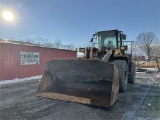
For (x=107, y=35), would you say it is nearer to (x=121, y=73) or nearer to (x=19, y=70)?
(x=121, y=73)

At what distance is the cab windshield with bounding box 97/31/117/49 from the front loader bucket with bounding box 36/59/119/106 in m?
2.94

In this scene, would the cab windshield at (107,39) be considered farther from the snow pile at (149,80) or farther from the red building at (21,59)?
the red building at (21,59)

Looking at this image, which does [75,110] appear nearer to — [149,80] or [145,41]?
[149,80]

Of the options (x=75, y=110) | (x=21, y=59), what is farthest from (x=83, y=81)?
(x=21, y=59)

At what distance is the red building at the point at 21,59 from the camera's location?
1100 cm

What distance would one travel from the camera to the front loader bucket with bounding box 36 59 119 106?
475 centimetres

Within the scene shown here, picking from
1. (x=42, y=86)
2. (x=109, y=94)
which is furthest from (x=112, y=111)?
(x=42, y=86)

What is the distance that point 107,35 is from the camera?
26.2ft

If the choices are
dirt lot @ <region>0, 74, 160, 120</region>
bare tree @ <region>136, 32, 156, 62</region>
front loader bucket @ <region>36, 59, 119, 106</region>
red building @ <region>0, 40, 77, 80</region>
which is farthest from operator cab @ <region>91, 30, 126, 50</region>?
bare tree @ <region>136, 32, 156, 62</region>

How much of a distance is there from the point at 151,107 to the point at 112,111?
1192mm

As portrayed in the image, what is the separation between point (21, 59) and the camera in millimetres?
12250

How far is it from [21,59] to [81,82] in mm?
8047

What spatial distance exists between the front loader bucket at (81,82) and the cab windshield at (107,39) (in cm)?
294

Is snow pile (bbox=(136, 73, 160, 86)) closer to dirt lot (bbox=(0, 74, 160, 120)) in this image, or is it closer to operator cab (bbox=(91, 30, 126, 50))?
operator cab (bbox=(91, 30, 126, 50))
